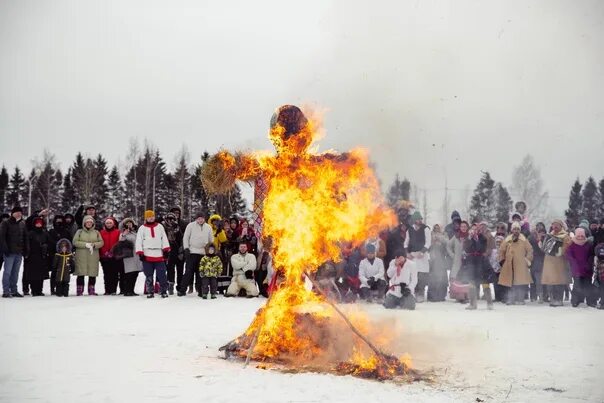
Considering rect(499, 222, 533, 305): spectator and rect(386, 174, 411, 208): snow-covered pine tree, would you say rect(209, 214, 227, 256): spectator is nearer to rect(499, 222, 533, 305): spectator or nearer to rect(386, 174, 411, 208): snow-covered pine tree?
rect(386, 174, 411, 208): snow-covered pine tree

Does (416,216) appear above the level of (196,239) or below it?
above

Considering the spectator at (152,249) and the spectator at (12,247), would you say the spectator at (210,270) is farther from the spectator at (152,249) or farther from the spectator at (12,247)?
the spectator at (12,247)

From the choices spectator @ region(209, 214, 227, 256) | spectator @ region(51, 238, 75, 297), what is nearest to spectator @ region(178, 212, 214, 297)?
spectator @ region(209, 214, 227, 256)

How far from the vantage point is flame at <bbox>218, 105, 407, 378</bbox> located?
712 centimetres

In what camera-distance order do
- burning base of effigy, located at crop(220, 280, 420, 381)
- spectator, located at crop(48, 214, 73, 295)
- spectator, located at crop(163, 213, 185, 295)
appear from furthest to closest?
spectator, located at crop(163, 213, 185, 295), spectator, located at crop(48, 214, 73, 295), burning base of effigy, located at crop(220, 280, 420, 381)

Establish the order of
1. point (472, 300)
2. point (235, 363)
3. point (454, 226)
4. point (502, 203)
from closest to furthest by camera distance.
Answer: point (235, 363)
point (472, 300)
point (454, 226)
point (502, 203)

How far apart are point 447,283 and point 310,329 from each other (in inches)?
309

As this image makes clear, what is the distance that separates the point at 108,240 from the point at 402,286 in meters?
7.40

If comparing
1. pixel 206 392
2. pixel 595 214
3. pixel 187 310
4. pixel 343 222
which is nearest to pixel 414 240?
pixel 187 310

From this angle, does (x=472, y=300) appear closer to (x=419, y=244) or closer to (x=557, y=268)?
(x=419, y=244)

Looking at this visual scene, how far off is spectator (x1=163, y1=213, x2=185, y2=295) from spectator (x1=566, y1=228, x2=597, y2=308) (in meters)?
9.44

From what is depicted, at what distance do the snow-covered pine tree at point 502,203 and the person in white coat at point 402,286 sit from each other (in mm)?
42257

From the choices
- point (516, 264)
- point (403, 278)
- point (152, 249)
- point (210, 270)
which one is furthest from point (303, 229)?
point (516, 264)

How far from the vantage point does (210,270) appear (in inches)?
534
